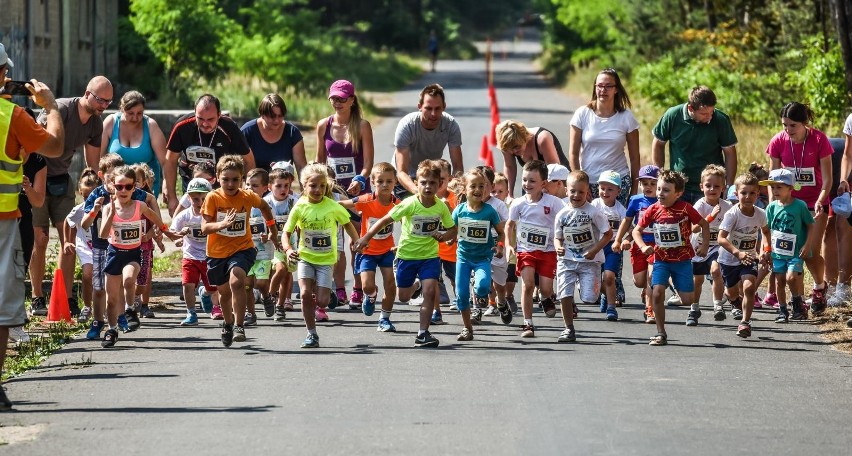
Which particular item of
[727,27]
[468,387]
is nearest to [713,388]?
[468,387]

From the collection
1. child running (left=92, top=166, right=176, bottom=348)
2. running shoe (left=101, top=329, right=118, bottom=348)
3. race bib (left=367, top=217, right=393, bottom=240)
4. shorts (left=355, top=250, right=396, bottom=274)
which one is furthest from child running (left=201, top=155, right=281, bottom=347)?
race bib (left=367, top=217, right=393, bottom=240)

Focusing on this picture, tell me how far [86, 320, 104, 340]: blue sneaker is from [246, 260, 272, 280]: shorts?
5.38 feet

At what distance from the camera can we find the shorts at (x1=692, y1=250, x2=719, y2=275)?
13.6 m

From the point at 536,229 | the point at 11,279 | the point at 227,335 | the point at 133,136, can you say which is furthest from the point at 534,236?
the point at 11,279

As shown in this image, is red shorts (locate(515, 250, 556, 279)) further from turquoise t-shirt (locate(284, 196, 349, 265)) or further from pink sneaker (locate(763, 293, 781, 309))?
pink sneaker (locate(763, 293, 781, 309))

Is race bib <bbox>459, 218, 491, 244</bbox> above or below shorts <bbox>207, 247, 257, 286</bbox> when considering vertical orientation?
above

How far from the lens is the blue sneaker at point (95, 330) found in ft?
40.3

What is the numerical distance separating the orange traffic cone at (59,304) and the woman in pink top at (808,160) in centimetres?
616

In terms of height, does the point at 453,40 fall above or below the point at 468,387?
above

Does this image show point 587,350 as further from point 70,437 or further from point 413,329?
point 70,437

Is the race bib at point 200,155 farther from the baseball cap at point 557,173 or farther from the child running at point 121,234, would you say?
the baseball cap at point 557,173

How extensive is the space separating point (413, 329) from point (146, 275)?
226cm

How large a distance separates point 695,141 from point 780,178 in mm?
1008

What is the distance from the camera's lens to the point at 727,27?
39281mm
